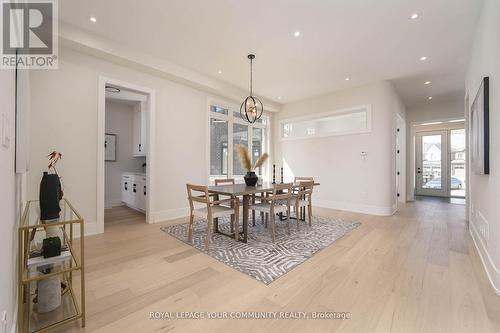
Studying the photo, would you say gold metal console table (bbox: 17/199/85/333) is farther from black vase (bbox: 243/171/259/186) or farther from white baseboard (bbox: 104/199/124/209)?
white baseboard (bbox: 104/199/124/209)

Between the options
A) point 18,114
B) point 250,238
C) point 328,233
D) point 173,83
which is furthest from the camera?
point 173,83

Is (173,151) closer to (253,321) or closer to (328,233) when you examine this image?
(328,233)

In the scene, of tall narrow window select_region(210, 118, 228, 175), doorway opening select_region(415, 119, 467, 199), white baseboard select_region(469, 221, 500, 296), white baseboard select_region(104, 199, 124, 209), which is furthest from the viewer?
doorway opening select_region(415, 119, 467, 199)

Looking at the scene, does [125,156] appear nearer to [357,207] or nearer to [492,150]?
[357,207]

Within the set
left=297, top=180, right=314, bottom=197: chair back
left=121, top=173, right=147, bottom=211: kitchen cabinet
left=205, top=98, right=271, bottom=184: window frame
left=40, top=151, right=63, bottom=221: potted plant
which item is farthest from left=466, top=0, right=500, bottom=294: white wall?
left=121, top=173, right=147, bottom=211: kitchen cabinet

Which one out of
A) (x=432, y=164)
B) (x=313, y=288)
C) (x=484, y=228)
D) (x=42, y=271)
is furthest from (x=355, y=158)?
(x=42, y=271)

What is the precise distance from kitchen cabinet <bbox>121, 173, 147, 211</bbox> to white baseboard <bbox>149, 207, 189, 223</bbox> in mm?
689

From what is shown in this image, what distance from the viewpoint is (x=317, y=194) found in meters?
5.52

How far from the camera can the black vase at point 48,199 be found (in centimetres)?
151

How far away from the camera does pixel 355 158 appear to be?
491 centimetres

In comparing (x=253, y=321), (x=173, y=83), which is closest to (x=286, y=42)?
(x=173, y=83)

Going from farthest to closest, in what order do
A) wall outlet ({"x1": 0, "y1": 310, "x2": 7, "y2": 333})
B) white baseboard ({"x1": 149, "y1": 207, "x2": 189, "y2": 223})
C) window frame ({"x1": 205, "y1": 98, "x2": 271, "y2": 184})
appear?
1. window frame ({"x1": 205, "y1": 98, "x2": 271, "y2": 184})
2. white baseboard ({"x1": 149, "y1": 207, "x2": 189, "y2": 223})
3. wall outlet ({"x1": 0, "y1": 310, "x2": 7, "y2": 333})

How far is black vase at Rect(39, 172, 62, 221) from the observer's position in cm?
151

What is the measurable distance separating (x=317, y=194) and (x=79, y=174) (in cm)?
485
